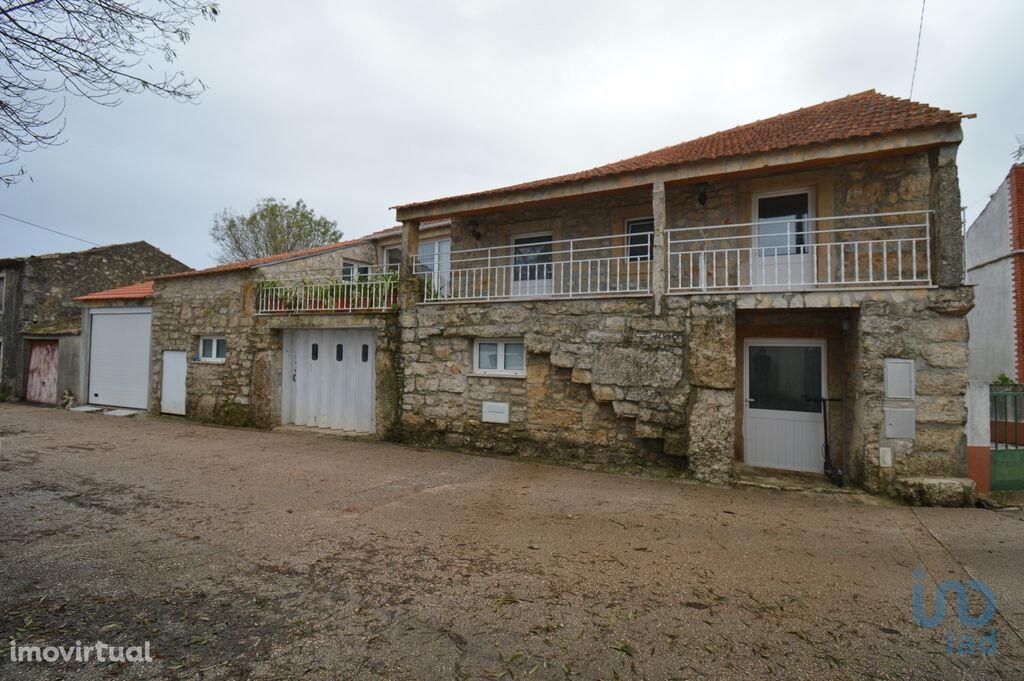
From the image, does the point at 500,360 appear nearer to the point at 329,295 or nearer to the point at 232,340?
the point at 329,295

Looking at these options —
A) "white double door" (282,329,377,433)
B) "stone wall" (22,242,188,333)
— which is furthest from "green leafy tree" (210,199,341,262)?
"white double door" (282,329,377,433)

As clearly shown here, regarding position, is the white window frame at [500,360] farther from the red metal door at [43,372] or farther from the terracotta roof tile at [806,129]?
the red metal door at [43,372]

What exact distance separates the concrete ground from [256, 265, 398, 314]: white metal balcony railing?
3903mm

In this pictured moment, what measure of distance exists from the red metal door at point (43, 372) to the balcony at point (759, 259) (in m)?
13.7

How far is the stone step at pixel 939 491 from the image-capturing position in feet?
17.4

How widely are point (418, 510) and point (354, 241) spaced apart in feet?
34.3

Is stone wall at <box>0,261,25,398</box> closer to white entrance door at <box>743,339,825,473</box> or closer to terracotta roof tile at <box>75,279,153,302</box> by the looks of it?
terracotta roof tile at <box>75,279,153,302</box>

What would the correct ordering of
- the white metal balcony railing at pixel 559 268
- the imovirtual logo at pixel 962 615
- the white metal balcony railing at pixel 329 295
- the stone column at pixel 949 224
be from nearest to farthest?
the imovirtual logo at pixel 962 615
the stone column at pixel 949 224
the white metal balcony railing at pixel 559 268
the white metal balcony railing at pixel 329 295

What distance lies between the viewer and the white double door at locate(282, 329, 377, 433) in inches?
366

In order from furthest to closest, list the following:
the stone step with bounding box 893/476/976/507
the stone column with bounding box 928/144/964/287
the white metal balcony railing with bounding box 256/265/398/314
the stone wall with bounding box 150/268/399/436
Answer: the stone wall with bounding box 150/268/399/436 → the white metal balcony railing with bounding box 256/265/398/314 → the stone column with bounding box 928/144/964/287 → the stone step with bounding box 893/476/976/507

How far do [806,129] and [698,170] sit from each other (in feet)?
6.97

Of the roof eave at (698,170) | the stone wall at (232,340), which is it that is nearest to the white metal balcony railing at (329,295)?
the stone wall at (232,340)

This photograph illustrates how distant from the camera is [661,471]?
21.5 ft

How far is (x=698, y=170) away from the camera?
6.49 metres
